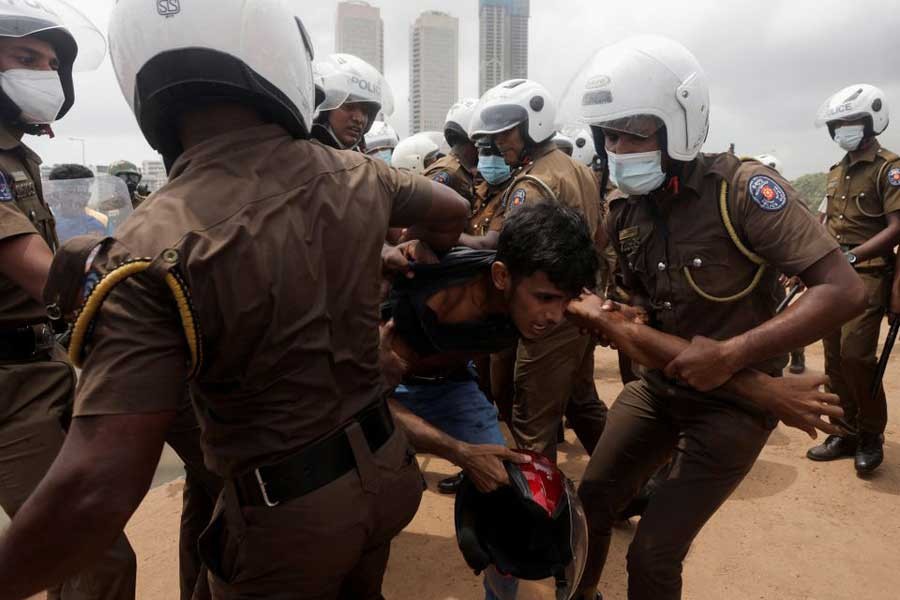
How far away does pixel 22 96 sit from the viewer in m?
2.35

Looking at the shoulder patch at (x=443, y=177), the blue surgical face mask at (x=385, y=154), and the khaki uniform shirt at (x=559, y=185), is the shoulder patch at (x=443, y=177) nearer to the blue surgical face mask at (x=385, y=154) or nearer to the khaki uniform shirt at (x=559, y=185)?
the khaki uniform shirt at (x=559, y=185)

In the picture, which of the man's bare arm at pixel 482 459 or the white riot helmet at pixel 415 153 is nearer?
the man's bare arm at pixel 482 459

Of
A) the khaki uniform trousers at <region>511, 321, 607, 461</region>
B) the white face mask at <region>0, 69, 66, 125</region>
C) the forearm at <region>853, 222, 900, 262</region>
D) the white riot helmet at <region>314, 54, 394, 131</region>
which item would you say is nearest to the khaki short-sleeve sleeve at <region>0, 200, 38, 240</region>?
the white face mask at <region>0, 69, 66, 125</region>

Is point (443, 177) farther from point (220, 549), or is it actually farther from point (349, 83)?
point (220, 549)

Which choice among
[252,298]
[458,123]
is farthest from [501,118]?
[252,298]

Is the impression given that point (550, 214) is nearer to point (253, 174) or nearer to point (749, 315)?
point (749, 315)

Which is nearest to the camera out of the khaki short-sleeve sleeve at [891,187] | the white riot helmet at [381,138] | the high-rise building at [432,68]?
the khaki short-sleeve sleeve at [891,187]

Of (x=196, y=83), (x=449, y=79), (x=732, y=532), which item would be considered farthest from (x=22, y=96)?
(x=449, y=79)

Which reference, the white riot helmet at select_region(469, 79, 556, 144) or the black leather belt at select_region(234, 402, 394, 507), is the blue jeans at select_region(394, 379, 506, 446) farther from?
the white riot helmet at select_region(469, 79, 556, 144)

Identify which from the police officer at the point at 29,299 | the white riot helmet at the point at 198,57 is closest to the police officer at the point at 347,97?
the police officer at the point at 29,299

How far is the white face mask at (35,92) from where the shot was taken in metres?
2.34

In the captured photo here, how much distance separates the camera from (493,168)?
4.48 meters

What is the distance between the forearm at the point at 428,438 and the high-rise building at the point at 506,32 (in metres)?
39.6

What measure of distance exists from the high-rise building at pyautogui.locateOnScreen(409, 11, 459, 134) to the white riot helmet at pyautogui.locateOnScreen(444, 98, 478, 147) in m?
18.0
